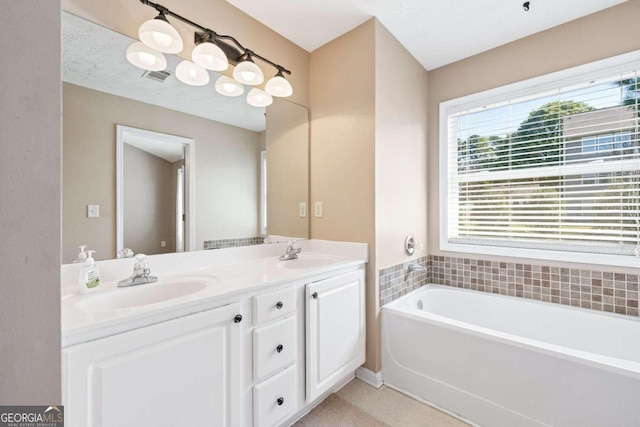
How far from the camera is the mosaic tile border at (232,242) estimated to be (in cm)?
169

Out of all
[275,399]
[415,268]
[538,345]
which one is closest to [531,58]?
[415,268]

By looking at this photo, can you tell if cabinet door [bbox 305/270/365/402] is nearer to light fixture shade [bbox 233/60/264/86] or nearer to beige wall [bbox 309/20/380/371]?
beige wall [bbox 309/20/380/371]

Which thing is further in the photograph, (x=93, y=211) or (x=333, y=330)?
(x=333, y=330)

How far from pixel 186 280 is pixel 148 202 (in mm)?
489

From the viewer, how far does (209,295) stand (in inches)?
42.7

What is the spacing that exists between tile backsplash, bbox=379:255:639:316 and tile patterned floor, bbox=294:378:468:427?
0.61m

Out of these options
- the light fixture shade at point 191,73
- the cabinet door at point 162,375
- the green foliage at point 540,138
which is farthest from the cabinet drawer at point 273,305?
the green foliage at point 540,138

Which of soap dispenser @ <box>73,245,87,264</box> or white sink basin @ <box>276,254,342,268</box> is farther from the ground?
soap dispenser @ <box>73,245,87,264</box>

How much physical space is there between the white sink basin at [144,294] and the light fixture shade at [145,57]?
1109 millimetres

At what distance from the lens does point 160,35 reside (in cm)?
132

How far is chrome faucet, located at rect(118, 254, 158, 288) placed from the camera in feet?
4.10

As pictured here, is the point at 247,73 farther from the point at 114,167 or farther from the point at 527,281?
the point at 527,281

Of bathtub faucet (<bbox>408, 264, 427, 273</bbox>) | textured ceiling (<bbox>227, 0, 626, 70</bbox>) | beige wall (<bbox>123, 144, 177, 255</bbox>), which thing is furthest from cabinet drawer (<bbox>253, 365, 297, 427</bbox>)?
textured ceiling (<bbox>227, 0, 626, 70</bbox>)

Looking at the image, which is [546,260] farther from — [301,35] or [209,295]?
[301,35]
